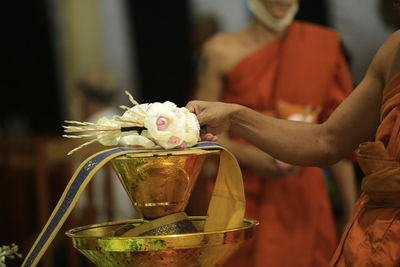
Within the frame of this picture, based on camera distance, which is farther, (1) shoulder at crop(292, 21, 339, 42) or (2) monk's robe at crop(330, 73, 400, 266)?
(1) shoulder at crop(292, 21, 339, 42)

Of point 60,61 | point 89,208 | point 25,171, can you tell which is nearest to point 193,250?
point 89,208

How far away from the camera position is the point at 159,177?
126 cm

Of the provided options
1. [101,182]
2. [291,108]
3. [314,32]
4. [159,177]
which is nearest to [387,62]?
[159,177]

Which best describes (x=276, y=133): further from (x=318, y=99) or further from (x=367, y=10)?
(x=367, y=10)

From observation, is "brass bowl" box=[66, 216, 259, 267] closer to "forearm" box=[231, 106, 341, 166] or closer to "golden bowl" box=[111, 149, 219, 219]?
"golden bowl" box=[111, 149, 219, 219]

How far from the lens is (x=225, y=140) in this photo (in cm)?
267

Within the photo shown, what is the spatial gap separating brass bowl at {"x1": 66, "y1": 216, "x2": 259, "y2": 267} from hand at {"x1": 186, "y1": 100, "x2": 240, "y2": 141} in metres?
0.33

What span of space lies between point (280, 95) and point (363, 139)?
961 mm

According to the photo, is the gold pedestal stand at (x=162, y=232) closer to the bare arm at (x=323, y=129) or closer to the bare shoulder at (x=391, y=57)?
the bare arm at (x=323, y=129)

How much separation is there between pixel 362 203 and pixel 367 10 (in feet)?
5.32

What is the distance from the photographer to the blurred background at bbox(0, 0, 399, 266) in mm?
4066

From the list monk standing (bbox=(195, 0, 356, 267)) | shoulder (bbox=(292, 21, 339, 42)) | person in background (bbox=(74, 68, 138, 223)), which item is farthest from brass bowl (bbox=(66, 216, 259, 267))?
person in background (bbox=(74, 68, 138, 223))

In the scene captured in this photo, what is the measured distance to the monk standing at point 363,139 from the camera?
141cm

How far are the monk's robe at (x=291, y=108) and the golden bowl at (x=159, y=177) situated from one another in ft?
4.56
